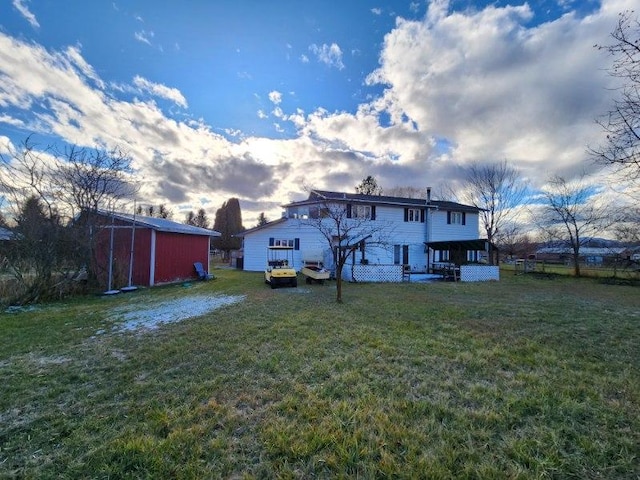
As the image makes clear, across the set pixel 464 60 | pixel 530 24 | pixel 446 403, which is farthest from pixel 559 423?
pixel 464 60

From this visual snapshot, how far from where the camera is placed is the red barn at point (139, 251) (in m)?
12.6

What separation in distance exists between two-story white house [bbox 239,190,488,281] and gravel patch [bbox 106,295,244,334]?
10.8 m

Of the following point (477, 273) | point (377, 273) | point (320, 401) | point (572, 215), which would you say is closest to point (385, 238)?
point (377, 273)

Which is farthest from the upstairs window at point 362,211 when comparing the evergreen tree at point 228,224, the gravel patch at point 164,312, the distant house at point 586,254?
the evergreen tree at point 228,224

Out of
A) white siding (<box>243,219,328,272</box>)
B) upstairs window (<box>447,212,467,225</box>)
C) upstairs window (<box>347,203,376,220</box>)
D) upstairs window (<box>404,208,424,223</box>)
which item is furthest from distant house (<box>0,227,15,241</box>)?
upstairs window (<box>447,212,467,225</box>)

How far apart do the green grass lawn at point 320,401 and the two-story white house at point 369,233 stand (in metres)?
14.7

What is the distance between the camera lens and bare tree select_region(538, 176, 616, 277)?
21822 mm

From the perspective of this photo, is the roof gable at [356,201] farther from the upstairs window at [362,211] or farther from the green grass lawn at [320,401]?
the green grass lawn at [320,401]

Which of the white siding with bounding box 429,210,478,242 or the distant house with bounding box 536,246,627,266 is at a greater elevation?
the white siding with bounding box 429,210,478,242

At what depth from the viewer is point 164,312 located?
26.3ft

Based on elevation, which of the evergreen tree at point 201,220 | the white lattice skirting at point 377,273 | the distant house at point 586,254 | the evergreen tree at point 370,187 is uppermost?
the evergreen tree at point 370,187

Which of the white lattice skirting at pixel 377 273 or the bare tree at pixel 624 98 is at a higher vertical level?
the bare tree at pixel 624 98

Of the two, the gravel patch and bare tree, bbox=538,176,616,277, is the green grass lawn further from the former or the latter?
bare tree, bbox=538,176,616,277

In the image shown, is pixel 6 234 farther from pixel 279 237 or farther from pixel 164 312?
pixel 279 237
